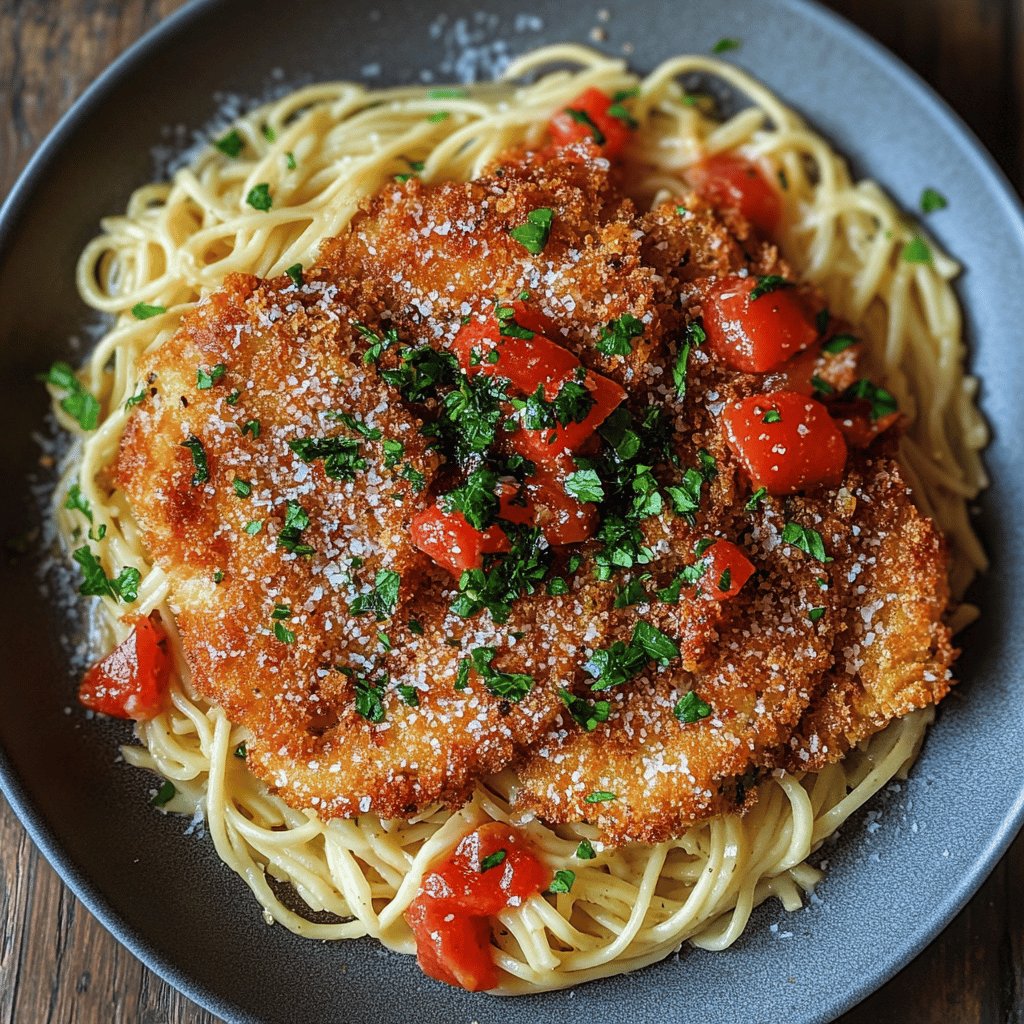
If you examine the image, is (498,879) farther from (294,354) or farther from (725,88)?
(725,88)

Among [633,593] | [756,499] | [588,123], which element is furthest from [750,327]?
[588,123]

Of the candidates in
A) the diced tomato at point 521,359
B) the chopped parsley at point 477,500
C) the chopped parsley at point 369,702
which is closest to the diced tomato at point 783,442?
the diced tomato at point 521,359

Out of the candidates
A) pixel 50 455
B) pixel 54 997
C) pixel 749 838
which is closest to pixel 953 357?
pixel 749 838

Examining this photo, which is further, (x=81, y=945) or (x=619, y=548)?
(x=81, y=945)

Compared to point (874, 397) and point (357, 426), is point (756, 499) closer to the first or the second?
point (874, 397)

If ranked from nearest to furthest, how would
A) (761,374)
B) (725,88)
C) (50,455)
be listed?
1. (761,374)
2. (50,455)
3. (725,88)
